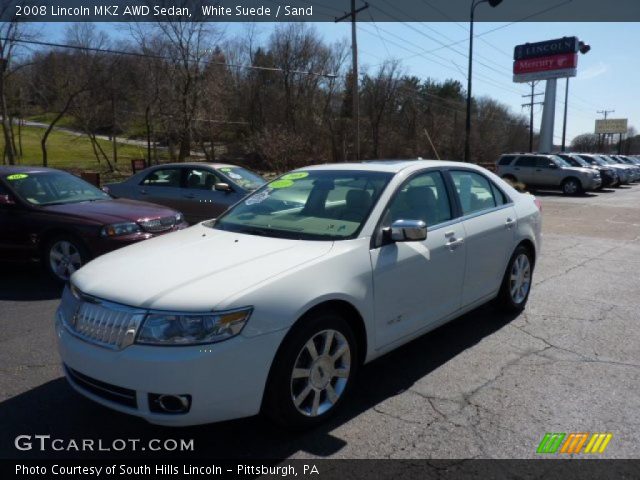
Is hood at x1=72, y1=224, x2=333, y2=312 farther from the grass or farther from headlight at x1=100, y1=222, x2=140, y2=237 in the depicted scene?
the grass

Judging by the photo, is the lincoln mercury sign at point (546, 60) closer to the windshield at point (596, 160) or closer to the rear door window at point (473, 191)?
the windshield at point (596, 160)

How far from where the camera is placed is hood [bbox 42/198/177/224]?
6.48 metres

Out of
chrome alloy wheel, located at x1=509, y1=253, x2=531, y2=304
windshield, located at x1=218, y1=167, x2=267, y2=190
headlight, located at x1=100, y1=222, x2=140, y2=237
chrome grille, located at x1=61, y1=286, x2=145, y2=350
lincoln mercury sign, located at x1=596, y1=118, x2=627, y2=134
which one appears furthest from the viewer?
lincoln mercury sign, located at x1=596, y1=118, x2=627, y2=134

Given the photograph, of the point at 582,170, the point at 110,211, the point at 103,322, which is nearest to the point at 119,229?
the point at 110,211

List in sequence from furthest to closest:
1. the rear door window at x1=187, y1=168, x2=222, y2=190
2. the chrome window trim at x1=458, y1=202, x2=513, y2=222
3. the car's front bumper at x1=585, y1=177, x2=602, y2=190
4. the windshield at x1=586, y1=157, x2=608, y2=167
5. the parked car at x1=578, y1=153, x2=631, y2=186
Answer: the windshield at x1=586, y1=157, x2=608, y2=167, the parked car at x1=578, y1=153, x2=631, y2=186, the car's front bumper at x1=585, y1=177, x2=602, y2=190, the rear door window at x1=187, y1=168, x2=222, y2=190, the chrome window trim at x1=458, y1=202, x2=513, y2=222

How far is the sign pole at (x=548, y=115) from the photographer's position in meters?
42.4

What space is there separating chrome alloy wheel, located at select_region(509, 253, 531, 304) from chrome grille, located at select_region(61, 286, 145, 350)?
12.2ft

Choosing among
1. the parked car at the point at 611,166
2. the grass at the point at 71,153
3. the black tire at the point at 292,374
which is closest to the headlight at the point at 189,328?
the black tire at the point at 292,374

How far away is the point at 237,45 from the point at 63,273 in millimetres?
38505

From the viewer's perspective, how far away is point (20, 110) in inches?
A: 1125

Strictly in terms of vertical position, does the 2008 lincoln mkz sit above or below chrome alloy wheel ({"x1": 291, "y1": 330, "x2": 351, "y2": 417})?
above

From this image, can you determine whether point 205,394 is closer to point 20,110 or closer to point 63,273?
point 63,273

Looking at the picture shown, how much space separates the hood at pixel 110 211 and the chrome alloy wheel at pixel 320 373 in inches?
167

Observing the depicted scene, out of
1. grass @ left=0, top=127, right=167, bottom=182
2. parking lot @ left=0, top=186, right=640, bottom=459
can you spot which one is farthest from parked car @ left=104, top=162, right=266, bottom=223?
grass @ left=0, top=127, right=167, bottom=182
